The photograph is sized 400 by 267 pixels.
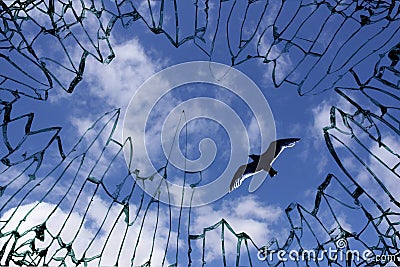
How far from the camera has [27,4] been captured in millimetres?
3393

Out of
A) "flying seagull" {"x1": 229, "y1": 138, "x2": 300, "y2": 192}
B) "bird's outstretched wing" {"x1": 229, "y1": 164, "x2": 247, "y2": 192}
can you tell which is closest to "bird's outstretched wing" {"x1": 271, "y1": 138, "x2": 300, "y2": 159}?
"flying seagull" {"x1": 229, "y1": 138, "x2": 300, "y2": 192}

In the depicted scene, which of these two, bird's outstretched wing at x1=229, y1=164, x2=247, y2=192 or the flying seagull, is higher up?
the flying seagull

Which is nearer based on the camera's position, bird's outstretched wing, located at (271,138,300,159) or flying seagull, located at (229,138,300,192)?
flying seagull, located at (229,138,300,192)

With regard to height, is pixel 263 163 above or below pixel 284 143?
below

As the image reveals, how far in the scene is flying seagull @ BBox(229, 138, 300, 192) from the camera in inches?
143

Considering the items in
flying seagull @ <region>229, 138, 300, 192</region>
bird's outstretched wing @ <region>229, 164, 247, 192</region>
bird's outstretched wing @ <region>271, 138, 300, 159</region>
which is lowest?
bird's outstretched wing @ <region>229, 164, 247, 192</region>

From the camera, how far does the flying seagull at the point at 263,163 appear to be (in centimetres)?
362

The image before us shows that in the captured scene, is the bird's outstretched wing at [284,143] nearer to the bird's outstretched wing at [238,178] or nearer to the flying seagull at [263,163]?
Result: the flying seagull at [263,163]

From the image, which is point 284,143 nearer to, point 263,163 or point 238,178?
point 263,163

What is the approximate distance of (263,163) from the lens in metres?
3.77

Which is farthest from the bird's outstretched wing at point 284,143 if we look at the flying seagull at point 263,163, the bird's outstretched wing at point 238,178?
the bird's outstretched wing at point 238,178

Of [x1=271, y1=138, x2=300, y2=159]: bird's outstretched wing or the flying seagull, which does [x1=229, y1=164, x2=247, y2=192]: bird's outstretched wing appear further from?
[x1=271, y1=138, x2=300, y2=159]: bird's outstretched wing

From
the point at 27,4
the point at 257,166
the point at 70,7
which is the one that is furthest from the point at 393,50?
the point at 27,4

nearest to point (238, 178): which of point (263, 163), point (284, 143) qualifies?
point (263, 163)
